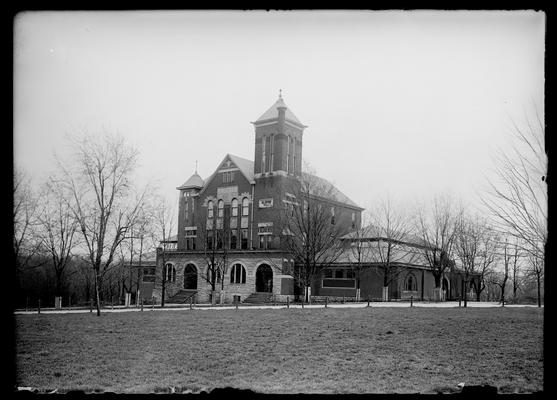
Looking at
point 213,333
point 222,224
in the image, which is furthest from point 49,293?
point 213,333

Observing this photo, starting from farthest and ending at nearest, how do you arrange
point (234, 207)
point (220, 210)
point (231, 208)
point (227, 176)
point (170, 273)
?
point (170, 273) → point (227, 176) → point (220, 210) → point (231, 208) → point (234, 207)

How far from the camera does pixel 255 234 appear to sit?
4916 centimetres

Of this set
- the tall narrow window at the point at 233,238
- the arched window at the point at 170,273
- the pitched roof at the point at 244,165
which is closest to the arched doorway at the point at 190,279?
the arched window at the point at 170,273

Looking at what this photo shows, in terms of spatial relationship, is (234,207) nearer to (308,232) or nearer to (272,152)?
(272,152)

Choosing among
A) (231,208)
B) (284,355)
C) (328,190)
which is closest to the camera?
(284,355)

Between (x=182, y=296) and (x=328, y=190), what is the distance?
1783 cm

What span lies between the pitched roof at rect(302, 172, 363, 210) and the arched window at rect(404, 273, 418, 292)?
10.7 metres

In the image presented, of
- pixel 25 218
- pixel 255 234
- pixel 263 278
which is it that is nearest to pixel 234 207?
pixel 255 234

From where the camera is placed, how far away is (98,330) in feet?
60.4

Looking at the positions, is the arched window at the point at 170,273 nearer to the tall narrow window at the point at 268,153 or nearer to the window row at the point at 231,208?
the window row at the point at 231,208

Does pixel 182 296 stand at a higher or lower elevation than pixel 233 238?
lower

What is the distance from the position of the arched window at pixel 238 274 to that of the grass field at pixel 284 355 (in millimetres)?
26844

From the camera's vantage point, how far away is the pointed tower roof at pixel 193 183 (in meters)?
54.9
